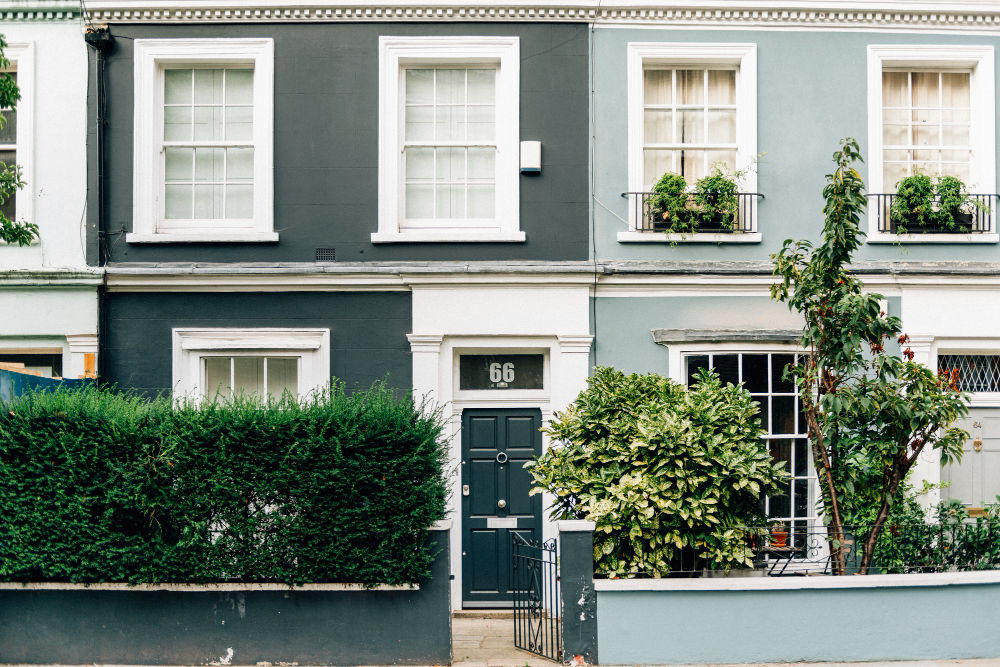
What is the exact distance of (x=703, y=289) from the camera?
9.50 metres

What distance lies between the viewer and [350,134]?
9.62 metres

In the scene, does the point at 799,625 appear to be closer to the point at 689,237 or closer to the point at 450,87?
the point at 689,237

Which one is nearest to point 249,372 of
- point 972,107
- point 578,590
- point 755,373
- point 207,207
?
point 207,207

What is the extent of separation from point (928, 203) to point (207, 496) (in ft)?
26.9

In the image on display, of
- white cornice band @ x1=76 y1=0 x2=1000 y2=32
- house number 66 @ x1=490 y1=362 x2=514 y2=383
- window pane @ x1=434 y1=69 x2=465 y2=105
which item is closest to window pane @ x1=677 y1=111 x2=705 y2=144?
white cornice band @ x1=76 y1=0 x2=1000 y2=32

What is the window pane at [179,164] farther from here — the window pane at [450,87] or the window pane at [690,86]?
the window pane at [690,86]

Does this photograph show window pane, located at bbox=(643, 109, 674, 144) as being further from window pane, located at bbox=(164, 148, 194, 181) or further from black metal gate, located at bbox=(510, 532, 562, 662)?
window pane, located at bbox=(164, 148, 194, 181)

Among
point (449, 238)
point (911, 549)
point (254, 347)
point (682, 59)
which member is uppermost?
point (682, 59)

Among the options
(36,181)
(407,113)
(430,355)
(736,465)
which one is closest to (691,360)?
(736,465)

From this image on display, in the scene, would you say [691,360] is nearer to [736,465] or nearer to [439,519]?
[736,465]

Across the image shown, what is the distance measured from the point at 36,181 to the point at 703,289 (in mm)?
7662

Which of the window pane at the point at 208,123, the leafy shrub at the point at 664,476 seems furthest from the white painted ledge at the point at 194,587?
the window pane at the point at 208,123

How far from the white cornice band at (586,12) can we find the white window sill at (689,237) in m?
2.42

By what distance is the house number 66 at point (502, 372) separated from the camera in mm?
9750
